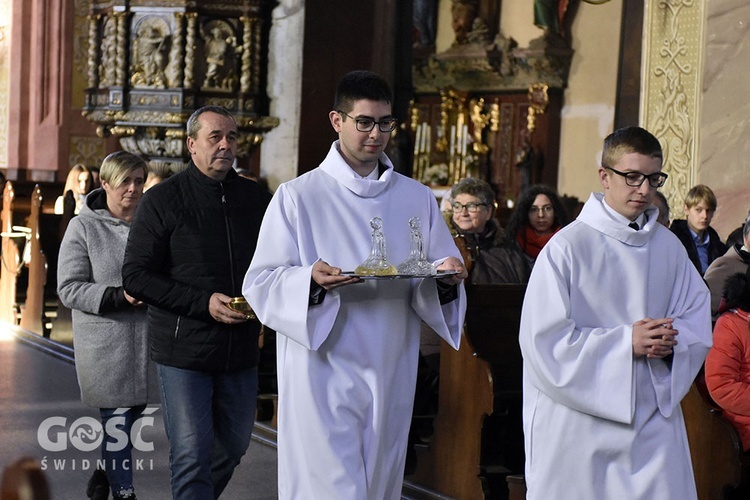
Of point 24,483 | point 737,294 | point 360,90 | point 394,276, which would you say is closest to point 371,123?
point 360,90

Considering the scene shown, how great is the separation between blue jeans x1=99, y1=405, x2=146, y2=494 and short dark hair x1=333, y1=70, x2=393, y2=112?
2069mm

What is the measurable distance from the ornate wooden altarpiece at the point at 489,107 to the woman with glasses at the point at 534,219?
8.65m

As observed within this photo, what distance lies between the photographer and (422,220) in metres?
3.95

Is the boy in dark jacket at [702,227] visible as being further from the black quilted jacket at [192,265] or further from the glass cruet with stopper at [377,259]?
the glass cruet with stopper at [377,259]

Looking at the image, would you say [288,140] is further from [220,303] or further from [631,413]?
[631,413]

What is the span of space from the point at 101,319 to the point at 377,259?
6.56 feet

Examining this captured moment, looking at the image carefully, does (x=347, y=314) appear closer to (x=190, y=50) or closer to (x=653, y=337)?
(x=653, y=337)

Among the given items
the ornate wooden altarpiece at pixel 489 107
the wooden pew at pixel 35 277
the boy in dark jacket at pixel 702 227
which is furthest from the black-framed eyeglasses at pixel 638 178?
the ornate wooden altarpiece at pixel 489 107

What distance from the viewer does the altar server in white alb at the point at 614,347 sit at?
11.2 feet

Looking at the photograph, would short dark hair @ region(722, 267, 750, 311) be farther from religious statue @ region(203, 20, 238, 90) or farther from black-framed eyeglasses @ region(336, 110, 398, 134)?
religious statue @ region(203, 20, 238, 90)

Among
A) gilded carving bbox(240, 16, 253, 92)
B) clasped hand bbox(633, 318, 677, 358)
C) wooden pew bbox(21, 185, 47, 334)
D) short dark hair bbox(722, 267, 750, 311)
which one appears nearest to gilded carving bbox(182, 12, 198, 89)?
gilded carving bbox(240, 16, 253, 92)

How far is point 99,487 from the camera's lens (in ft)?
18.1

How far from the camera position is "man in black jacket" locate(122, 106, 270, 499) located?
14.7ft

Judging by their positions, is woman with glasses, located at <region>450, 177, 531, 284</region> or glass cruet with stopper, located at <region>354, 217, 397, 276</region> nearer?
glass cruet with stopper, located at <region>354, 217, 397, 276</region>
